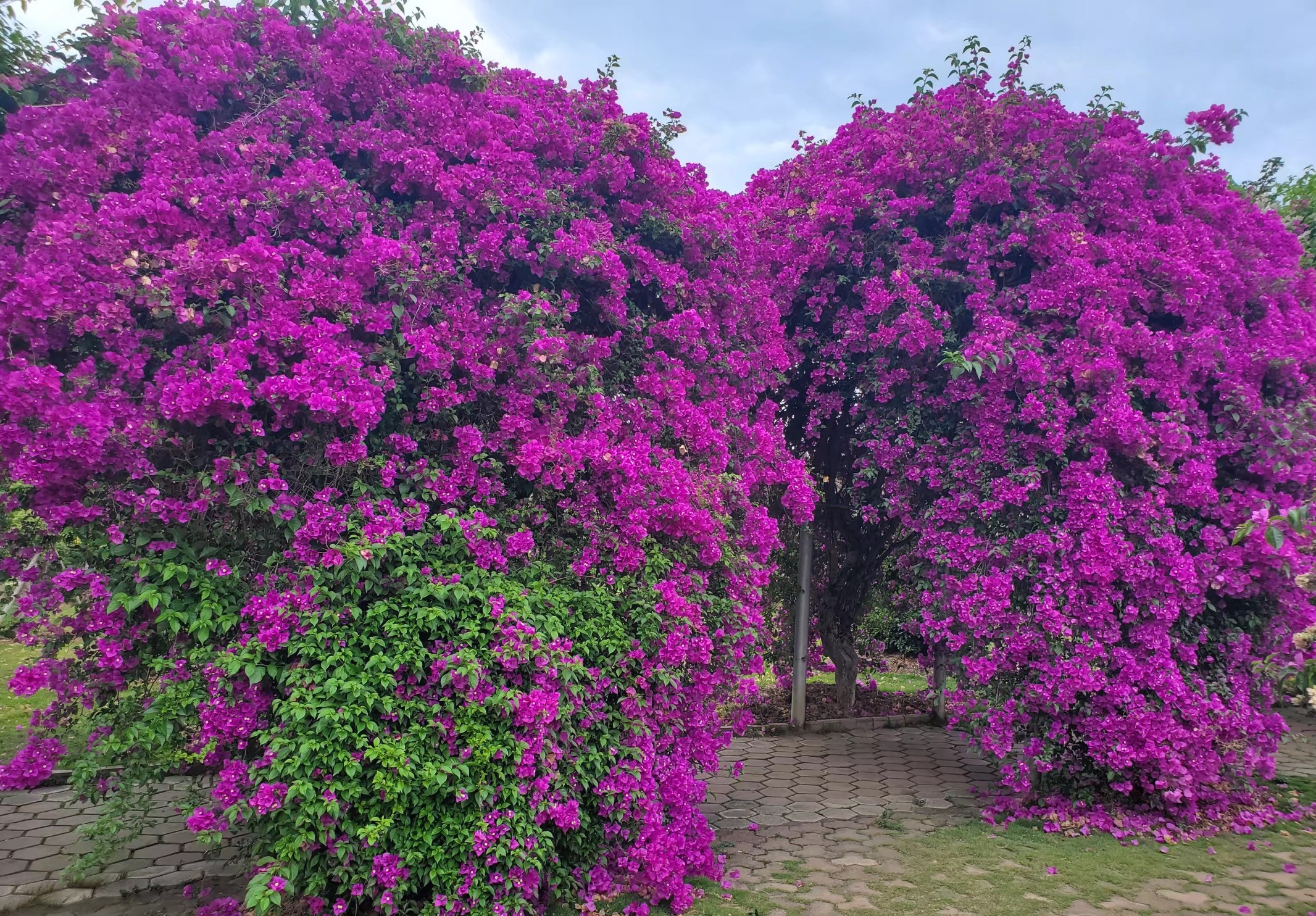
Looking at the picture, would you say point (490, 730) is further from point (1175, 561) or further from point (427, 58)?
point (1175, 561)

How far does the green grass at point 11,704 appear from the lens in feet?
18.9

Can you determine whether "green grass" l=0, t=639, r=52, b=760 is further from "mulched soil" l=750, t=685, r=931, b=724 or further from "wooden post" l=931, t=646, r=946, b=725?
"wooden post" l=931, t=646, r=946, b=725

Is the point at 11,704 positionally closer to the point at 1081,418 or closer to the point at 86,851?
the point at 86,851

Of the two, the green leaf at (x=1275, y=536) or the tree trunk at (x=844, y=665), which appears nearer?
the green leaf at (x=1275, y=536)

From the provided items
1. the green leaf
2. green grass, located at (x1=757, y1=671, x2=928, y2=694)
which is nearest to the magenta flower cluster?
the green leaf

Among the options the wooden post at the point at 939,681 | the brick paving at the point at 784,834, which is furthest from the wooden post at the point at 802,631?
the wooden post at the point at 939,681

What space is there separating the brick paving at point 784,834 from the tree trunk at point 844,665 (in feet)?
2.45

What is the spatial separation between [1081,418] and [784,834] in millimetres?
3082

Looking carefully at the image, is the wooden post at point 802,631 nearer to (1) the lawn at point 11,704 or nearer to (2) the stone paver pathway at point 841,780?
(2) the stone paver pathway at point 841,780

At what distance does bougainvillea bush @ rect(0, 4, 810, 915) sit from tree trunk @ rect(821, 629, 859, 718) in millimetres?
3307

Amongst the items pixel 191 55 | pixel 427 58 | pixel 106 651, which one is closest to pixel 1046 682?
pixel 106 651

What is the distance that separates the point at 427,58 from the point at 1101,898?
5437mm

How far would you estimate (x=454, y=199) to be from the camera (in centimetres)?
399

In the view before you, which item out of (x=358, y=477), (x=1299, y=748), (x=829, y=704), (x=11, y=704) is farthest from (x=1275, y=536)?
(x=11, y=704)
